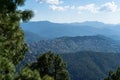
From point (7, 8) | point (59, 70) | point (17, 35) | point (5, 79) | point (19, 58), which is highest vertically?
point (7, 8)

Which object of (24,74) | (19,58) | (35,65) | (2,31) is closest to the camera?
(2,31)

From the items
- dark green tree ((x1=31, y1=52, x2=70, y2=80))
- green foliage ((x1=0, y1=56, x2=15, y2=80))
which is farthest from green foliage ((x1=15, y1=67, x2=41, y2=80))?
dark green tree ((x1=31, y1=52, x2=70, y2=80))

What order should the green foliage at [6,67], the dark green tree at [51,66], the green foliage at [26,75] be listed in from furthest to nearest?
the dark green tree at [51,66], the green foliage at [26,75], the green foliage at [6,67]

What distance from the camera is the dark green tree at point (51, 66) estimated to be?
64.5m

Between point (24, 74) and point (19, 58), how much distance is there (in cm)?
1699

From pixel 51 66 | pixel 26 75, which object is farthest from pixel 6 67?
pixel 51 66

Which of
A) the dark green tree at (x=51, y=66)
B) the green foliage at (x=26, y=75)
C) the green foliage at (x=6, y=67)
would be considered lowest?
the dark green tree at (x=51, y=66)

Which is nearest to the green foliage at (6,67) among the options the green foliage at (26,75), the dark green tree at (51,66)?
the green foliage at (26,75)

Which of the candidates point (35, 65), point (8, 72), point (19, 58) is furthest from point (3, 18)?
point (35, 65)

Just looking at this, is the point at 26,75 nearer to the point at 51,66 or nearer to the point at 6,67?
the point at 6,67

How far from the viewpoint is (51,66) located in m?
65.4

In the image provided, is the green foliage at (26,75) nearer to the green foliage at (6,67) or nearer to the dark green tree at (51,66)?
the green foliage at (6,67)

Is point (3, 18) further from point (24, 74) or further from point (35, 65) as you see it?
point (35, 65)

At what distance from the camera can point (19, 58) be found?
3672cm
